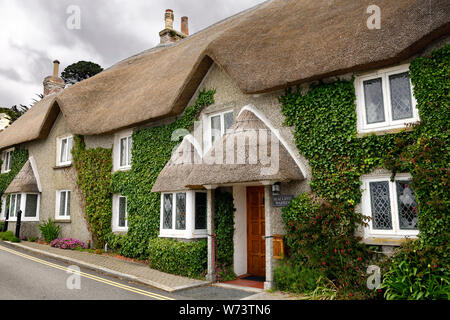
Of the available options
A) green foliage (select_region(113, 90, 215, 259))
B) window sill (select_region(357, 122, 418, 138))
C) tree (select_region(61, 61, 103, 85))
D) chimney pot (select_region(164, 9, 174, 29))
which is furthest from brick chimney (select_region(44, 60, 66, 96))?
window sill (select_region(357, 122, 418, 138))

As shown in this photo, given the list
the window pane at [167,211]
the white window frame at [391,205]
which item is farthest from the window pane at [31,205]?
the white window frame at [391,205]

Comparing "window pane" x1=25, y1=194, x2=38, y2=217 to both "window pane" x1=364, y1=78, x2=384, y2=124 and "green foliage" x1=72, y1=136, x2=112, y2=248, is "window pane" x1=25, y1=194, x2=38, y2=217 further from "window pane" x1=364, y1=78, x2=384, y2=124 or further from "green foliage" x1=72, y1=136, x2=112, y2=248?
"window pane" x1=364, y1=78, x2=384, y2=124

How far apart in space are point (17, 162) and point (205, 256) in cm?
1474

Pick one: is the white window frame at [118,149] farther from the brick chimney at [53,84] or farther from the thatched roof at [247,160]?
the brick chimney at [53,84]

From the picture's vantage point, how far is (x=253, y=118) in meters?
8.70

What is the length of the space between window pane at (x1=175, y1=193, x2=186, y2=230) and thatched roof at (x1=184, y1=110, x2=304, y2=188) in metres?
1.50

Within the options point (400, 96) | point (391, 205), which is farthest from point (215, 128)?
point (391, 205)

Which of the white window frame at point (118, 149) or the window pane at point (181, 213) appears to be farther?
the white window frame at point (118, 149)

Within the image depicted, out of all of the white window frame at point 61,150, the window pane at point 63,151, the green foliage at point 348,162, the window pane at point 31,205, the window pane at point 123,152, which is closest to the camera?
the green foliage at point 348,162

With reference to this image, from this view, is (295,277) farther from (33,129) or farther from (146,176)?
(33,129)

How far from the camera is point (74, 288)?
752cm

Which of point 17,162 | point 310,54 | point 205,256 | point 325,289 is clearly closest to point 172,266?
point 205,256

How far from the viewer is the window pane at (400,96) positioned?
7000mm

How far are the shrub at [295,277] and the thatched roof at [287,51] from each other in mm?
4273
